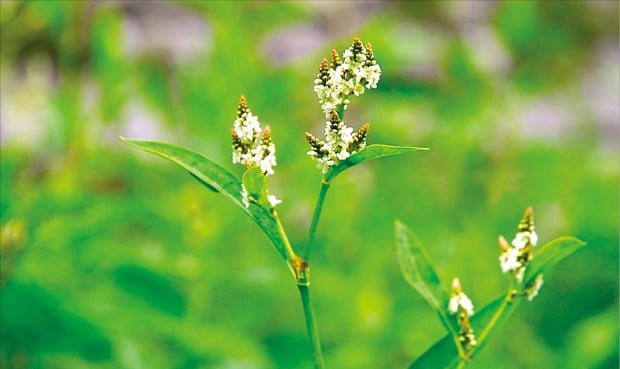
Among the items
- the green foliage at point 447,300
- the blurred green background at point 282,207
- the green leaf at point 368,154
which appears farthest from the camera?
the blurred green background at point 282,207

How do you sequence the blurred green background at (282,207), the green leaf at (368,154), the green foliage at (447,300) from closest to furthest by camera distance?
the green leaf at (368,154)
the green foliage at (447,300)
the blurred green background at (282,207)

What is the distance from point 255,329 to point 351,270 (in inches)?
10.7

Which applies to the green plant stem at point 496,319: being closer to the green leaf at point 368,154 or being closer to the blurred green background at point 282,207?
the green leaf at point 368,154

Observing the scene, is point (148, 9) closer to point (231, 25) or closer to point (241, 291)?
point (231, 25)

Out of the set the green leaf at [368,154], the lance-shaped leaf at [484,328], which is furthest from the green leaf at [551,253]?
the green leaf at [368,154]

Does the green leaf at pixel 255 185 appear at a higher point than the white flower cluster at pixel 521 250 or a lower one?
higher

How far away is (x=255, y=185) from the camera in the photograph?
0.84 meters

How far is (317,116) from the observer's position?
2812 millimetres

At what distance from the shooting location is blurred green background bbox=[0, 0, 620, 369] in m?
1.71

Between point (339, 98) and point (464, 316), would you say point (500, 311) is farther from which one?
point (339, 98)

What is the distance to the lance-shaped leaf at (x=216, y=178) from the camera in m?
0.85

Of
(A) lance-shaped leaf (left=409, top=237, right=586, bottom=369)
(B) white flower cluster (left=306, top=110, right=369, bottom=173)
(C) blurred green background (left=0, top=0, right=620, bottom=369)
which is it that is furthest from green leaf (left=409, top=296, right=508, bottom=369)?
(C) blurred green background (left=0, top=0, right=620, bottom=369)

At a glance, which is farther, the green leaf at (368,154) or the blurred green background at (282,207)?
the blurred green background at (282,207)

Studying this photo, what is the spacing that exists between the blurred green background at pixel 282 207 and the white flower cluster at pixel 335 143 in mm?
546
